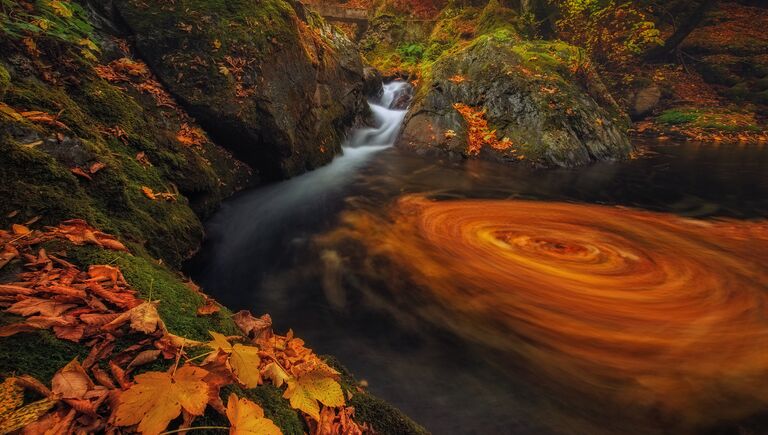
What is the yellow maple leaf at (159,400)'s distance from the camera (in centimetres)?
95

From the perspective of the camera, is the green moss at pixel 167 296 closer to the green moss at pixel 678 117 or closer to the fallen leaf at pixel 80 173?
the fallen leaf at pixel 80 173

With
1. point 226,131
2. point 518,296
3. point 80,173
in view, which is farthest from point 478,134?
point 80,173

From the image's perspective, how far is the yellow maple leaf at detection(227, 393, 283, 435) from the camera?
3.64 ft

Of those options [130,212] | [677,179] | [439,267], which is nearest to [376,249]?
[439,267]

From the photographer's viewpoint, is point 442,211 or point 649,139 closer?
point 442,211

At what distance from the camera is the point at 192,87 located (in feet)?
21.0

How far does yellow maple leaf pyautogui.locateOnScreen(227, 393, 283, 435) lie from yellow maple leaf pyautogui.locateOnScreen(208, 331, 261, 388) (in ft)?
0.54

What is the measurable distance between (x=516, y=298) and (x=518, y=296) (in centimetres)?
5

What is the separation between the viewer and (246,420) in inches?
44.9

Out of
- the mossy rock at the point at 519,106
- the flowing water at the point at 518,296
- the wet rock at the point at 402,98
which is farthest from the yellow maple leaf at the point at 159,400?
the wet rock at the point at 402,98

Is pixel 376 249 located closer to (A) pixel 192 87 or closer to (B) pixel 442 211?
(B) pixel 442 211

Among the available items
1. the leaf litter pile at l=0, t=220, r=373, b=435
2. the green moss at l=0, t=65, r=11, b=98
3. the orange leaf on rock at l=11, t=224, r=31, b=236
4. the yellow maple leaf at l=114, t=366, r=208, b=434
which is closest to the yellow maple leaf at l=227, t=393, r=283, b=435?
the leaf litter pile at l=0, t=220, r=373, b=435

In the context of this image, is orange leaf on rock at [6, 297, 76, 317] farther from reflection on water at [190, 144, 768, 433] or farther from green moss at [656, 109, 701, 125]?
green moss at [656, 109, 701, 125]

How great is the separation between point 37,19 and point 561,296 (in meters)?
6.08
